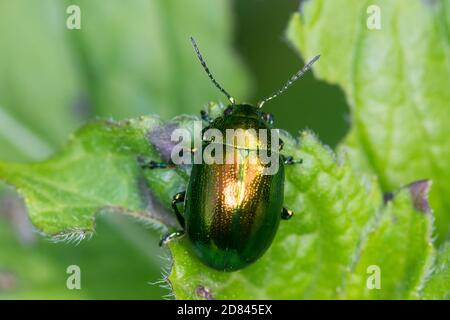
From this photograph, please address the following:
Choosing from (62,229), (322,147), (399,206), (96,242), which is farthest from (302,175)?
(96,242)

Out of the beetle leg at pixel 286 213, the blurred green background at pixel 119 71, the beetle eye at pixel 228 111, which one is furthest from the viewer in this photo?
the blurred green background at pixel 119 71

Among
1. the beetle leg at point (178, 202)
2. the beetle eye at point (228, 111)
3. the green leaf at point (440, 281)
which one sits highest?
the beetle eye at point (228, 111)

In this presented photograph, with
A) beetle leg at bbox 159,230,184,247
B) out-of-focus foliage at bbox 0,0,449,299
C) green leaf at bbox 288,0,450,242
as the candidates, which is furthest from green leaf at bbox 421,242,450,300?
beetle leg at bbox 159,230,184,247

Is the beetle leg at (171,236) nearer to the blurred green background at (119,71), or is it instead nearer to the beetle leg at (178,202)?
the beetle leg at (178,202)

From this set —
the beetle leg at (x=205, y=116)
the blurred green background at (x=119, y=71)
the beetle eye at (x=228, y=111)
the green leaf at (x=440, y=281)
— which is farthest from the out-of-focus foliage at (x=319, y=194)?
the blurred green background at (x=119, y=71)

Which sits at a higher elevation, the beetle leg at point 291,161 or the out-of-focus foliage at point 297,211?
the beetle leg at point 291,161

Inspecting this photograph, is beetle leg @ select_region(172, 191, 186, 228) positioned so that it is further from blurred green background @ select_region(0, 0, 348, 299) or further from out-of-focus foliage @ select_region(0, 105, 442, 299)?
blurred green background @ select_region(0, 0, 348, 299)
